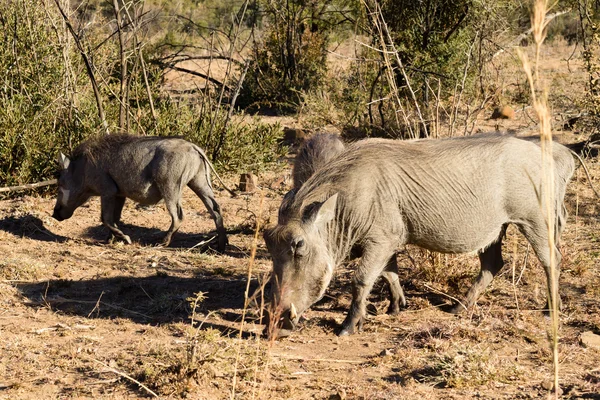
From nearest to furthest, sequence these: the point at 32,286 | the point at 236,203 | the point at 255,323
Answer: the point at 255,323 < the point at 32,286 < the point at 236,203

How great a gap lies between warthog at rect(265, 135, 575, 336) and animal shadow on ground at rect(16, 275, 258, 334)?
0.73 meters

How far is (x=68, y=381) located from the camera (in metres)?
4.05

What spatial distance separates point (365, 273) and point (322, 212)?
495mm

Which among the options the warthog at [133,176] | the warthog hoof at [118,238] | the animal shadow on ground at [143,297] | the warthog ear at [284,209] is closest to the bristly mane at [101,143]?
the warthog at [133,176]

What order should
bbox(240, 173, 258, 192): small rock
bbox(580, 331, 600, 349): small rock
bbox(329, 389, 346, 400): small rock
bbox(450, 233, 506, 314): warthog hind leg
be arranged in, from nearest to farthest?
1. bbox(329, 389, 346, 400): small rock
2. bbox(580, 331, 600, 349): small rock
3. bbox(450, 233, 506, 314): warthog hind leg
4. bbox(240, 173, 258, 192): small rock

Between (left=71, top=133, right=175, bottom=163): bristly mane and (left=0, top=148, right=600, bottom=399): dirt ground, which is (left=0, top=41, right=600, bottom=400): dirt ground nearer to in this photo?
(left=0, top=148, right=600, bottom=399): dirt ground

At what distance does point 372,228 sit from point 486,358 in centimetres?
107

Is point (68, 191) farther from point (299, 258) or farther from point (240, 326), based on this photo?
point (240, 326)

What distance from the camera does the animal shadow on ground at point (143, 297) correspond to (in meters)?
5.25

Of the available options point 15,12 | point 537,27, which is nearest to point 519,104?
point 15,12

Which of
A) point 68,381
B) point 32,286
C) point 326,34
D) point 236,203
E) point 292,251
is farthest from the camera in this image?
point 326,34

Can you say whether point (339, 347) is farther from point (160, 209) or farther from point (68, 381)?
point (160, 209)

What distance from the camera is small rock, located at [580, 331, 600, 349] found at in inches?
182

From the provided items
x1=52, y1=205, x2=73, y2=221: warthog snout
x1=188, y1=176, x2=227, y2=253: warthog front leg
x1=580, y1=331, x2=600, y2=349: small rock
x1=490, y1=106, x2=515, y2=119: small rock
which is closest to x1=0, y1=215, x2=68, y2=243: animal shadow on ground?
x1=52, y1=205, x2=73, y2=221: warthog snout
